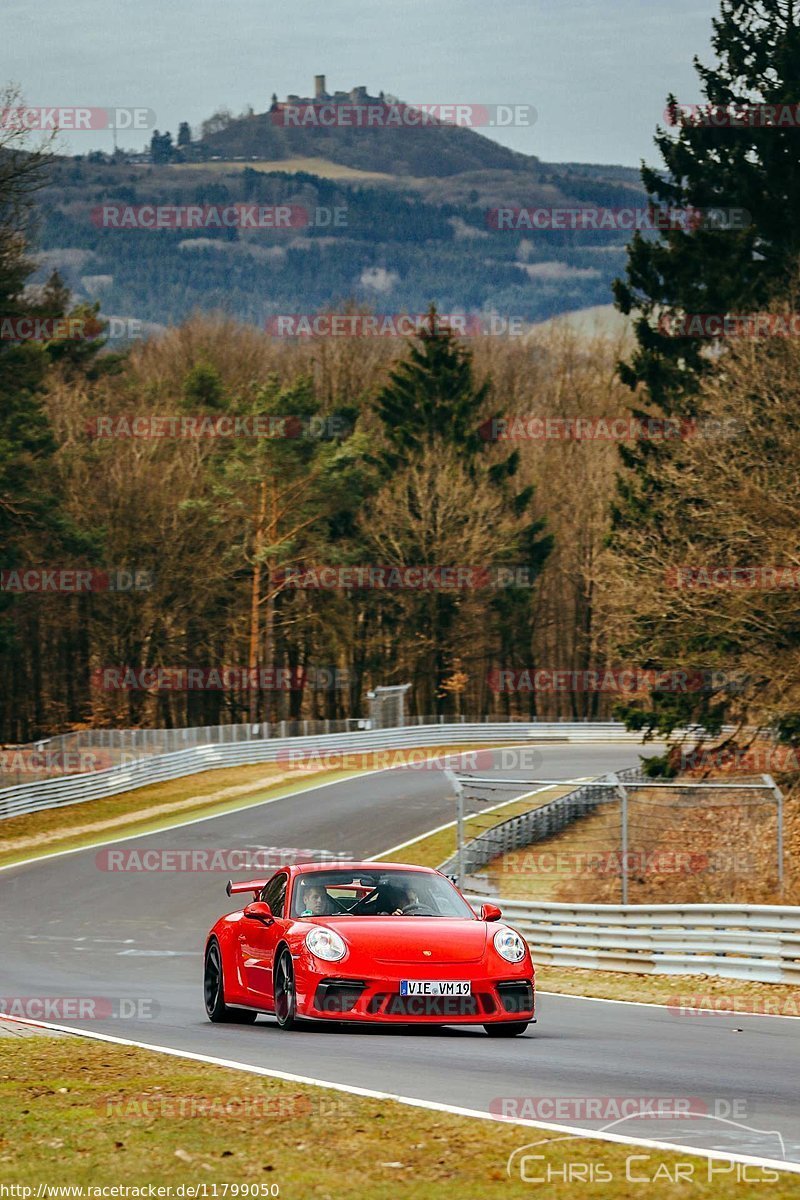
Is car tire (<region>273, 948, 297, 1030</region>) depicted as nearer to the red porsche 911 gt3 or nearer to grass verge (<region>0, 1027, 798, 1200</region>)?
the red porsche 911 gt3

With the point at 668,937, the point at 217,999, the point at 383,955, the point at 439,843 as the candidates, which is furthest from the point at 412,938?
the point at 439,843

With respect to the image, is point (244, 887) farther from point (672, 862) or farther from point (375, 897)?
point (672, 862)

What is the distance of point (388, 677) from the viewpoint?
271 ft

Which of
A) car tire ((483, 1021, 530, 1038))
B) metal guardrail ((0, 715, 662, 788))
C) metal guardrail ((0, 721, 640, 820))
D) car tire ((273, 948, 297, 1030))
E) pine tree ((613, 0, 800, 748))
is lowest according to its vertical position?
metal guardrail ((0, 721, 640, 820))

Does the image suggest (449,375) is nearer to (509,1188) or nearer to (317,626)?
(317,626)

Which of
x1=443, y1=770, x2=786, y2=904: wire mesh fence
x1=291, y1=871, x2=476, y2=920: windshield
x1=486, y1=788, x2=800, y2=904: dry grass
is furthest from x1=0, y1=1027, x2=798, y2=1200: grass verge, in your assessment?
x1=486, y1=788, x2=800, y2=904: dry grass

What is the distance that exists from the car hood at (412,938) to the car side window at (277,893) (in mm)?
731

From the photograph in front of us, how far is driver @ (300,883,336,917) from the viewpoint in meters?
12.8

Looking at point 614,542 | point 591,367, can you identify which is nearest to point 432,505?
point 591,367

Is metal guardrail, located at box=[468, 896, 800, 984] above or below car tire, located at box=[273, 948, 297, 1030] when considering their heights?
below

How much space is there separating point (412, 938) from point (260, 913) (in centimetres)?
147

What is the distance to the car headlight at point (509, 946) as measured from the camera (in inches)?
482

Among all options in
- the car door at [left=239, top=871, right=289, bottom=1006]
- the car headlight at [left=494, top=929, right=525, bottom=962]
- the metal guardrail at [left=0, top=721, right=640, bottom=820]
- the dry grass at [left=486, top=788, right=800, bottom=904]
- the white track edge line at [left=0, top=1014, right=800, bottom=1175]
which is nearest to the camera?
the white track edge line at [left=0, top=1014, right=800, bottom=1175]

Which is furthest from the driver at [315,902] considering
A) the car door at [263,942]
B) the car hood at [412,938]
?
the car hood at [412,938]
